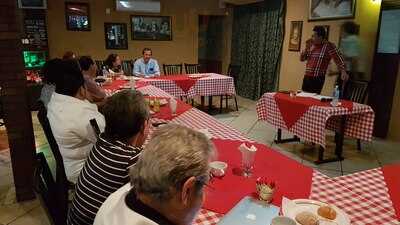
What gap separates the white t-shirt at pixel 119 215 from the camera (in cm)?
74

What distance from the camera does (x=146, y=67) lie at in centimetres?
561

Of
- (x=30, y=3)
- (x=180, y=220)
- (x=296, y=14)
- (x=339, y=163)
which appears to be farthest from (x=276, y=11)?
(x=180, y=220)

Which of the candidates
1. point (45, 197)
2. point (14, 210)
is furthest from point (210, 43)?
point (45, 197)

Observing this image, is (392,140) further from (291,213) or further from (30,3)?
(30,3)

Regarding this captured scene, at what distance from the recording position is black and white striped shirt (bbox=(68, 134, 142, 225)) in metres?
1.21

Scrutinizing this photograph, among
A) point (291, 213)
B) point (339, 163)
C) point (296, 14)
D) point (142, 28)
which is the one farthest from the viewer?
point (142, 28)

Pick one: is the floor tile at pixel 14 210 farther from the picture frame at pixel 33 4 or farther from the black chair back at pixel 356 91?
the picture frame at pixel 33 4

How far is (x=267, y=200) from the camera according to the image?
1247mm

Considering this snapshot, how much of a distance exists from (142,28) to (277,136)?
14.3 feet

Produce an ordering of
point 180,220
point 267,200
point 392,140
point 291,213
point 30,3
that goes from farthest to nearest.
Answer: point 30,3 → point 392,140 → point 267,200 → point 291,213 → point 180,220

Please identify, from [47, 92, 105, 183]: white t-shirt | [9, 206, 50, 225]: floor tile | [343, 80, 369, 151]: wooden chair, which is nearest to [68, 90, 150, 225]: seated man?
[47, 92, 105, 183]: white t-shirt

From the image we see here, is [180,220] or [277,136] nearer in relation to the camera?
[180,220]

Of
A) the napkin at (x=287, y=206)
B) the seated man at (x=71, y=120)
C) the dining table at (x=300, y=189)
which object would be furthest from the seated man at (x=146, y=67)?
the napkin at (x=287, y=206)

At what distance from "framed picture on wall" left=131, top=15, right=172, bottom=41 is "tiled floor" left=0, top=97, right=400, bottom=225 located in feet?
9.97
